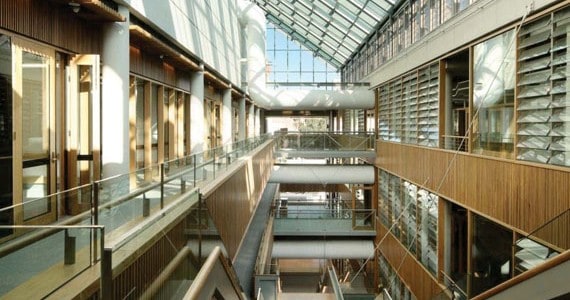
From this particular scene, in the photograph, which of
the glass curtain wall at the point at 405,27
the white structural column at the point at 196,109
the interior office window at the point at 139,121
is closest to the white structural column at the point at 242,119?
the glass curtain wall at the point at 405,27

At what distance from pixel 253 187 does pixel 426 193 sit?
5.63 meters

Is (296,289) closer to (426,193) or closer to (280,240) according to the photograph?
(280,240)

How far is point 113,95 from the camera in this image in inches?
317

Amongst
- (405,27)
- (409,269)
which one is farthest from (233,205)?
(405,27)

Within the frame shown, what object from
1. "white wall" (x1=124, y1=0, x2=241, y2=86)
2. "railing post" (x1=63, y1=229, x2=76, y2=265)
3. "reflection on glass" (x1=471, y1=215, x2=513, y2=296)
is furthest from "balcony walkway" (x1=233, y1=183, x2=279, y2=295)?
"railing post" (x1=63, y1=229, x2=76, y2=265)

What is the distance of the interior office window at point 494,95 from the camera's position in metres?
9.60

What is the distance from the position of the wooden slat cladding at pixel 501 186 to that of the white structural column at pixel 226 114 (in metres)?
9.19

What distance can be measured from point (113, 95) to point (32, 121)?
1812mm

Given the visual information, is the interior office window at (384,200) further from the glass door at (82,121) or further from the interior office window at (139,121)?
the glass door at (82,121)

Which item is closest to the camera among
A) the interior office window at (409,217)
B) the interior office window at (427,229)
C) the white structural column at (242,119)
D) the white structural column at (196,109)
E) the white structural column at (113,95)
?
the white structural column at (113,95)

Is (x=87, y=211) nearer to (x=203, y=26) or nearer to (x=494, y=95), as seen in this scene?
(x=494, y=95)

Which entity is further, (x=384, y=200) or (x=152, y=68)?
(x=384, y=200)

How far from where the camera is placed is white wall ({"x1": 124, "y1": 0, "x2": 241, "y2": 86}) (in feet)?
32.6

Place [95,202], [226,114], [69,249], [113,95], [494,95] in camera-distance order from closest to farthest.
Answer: [69,249] < [95,202] < [113,95] < [494,95] < [226,114]
